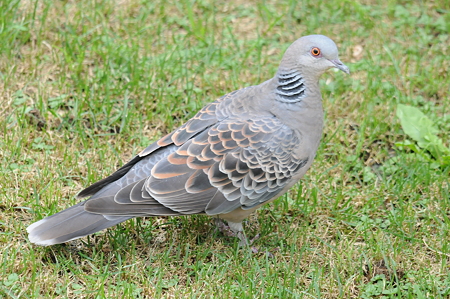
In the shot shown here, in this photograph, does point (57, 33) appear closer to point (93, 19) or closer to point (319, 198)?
point (93, 19)

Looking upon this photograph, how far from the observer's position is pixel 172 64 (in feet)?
18.3

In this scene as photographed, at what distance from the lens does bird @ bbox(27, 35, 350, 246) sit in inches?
144

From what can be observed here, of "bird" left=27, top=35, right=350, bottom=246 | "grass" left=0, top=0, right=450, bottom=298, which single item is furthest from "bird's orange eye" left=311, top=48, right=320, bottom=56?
"grass" left=0, top=0, right=450, bottom=298

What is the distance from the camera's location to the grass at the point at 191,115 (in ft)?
12.4

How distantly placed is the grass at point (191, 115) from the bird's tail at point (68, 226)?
0.61 feet

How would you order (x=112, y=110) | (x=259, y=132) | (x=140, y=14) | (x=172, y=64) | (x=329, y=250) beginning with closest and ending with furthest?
(x=259, y=132) → (x=329, y=250) → (x=112, y=110) → (x=172, y=64) → (x=140, y=14)

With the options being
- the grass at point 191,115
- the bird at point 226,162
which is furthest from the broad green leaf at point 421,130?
the bird at point 226,162

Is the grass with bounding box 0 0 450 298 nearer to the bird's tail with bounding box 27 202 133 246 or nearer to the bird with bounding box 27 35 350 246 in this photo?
the bird's tail with bounding box 27 202 133 246

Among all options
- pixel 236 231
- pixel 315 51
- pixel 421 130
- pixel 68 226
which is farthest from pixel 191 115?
pixel 421 130

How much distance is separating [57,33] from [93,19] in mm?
385

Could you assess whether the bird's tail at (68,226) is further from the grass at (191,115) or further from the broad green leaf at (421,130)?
the broad green leaf at (421,130)

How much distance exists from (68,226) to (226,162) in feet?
3.49

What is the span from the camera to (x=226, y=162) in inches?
146

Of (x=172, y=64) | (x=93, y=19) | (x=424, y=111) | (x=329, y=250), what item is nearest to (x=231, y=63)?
(x=172, y=64)
